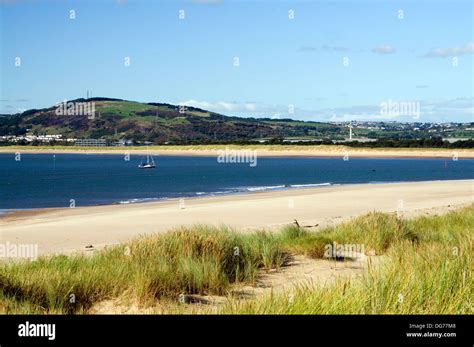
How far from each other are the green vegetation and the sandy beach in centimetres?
11204

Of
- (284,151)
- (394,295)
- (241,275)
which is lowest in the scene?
(241,275)

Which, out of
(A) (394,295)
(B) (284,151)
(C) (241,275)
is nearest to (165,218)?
(C) (241,275)

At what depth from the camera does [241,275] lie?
32.3 ft

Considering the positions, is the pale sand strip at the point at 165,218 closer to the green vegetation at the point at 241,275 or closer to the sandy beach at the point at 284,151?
the green vegetation at the point at 241,275

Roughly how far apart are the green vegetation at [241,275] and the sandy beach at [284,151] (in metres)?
112

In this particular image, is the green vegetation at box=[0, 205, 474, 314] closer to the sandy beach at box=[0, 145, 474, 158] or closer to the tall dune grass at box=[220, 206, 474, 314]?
the tall dune grass at box=[220, 206, 474, 314]

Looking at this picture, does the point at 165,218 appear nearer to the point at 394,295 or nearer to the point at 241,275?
the point at 241,275

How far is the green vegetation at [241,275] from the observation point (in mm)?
6281

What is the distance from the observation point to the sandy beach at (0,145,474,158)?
126375mm

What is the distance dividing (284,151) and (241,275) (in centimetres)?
13684

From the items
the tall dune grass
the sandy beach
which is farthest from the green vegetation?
the sandy beach
